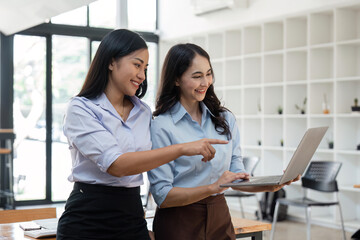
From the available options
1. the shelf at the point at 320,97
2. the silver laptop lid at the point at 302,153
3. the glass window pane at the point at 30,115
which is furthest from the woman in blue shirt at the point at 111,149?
the glass window pane at the point at 30,115

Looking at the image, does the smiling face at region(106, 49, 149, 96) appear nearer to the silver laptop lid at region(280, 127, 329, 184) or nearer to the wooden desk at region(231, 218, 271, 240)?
the silver laptop lid at region(280, 127, 329, 184)

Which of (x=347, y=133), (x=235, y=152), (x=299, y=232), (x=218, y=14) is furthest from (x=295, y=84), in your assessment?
(x=235, y=152)

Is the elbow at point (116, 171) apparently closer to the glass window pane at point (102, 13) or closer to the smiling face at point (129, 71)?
the smiling face at point (129, 71)

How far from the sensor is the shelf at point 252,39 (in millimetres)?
8172

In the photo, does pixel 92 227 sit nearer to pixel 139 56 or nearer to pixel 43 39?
pixel 139 56

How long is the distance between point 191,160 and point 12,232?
1022mm

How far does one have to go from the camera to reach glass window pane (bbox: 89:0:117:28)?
9048 mm

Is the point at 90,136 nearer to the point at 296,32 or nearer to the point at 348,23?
the point at 348,23

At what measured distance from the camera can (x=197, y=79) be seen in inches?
83.7

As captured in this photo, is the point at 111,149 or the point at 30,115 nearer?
the point at 111,149

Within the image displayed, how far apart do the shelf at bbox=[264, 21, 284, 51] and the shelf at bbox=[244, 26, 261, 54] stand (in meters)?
0.41

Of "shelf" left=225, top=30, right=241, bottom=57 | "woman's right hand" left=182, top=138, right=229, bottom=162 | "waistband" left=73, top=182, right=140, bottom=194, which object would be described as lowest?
"waistband" left=73, top=182, right=140, bottom=194

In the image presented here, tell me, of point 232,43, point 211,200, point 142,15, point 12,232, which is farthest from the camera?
point 142,15

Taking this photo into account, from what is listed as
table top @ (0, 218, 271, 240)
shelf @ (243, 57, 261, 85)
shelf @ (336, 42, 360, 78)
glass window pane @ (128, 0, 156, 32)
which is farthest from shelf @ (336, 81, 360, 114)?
table top @ (0, 218, 271, 240)
